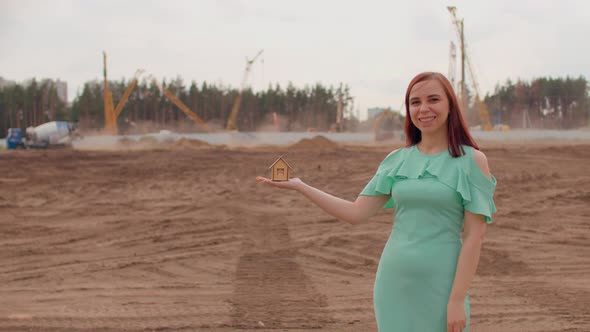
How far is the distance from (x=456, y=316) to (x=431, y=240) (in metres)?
0.31

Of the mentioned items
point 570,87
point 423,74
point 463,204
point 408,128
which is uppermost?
point 570,87

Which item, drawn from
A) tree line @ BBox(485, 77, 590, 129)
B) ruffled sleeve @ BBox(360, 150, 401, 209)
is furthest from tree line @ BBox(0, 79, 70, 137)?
ruffled sleeve @ BBox(360, 150, 401, 209)

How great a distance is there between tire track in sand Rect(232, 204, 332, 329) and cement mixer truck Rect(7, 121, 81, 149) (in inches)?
1110

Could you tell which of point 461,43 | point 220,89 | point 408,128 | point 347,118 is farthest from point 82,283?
point 220,89

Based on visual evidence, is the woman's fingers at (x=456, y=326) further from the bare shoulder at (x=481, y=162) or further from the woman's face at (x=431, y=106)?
the woman's face at (x=431, y=106)

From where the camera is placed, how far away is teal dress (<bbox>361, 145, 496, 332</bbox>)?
2.37m

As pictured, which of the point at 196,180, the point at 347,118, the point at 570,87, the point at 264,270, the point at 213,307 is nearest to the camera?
the point at 213,307

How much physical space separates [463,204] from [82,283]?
252 inches

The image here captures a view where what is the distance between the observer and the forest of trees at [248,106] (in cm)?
5728

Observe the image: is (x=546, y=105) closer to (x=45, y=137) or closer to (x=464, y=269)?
(x=45, y=137)

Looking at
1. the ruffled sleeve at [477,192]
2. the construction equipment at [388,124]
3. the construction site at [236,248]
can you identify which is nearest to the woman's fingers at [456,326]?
the ruffled sleeve at [477,192]

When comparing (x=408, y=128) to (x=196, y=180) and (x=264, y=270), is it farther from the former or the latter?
(x=196, y=180)

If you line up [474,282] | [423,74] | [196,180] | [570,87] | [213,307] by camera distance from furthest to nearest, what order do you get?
[570,87] → [196,180] → [474,282] → [213,307] → [423,74]

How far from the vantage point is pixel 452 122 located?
2.50 m
